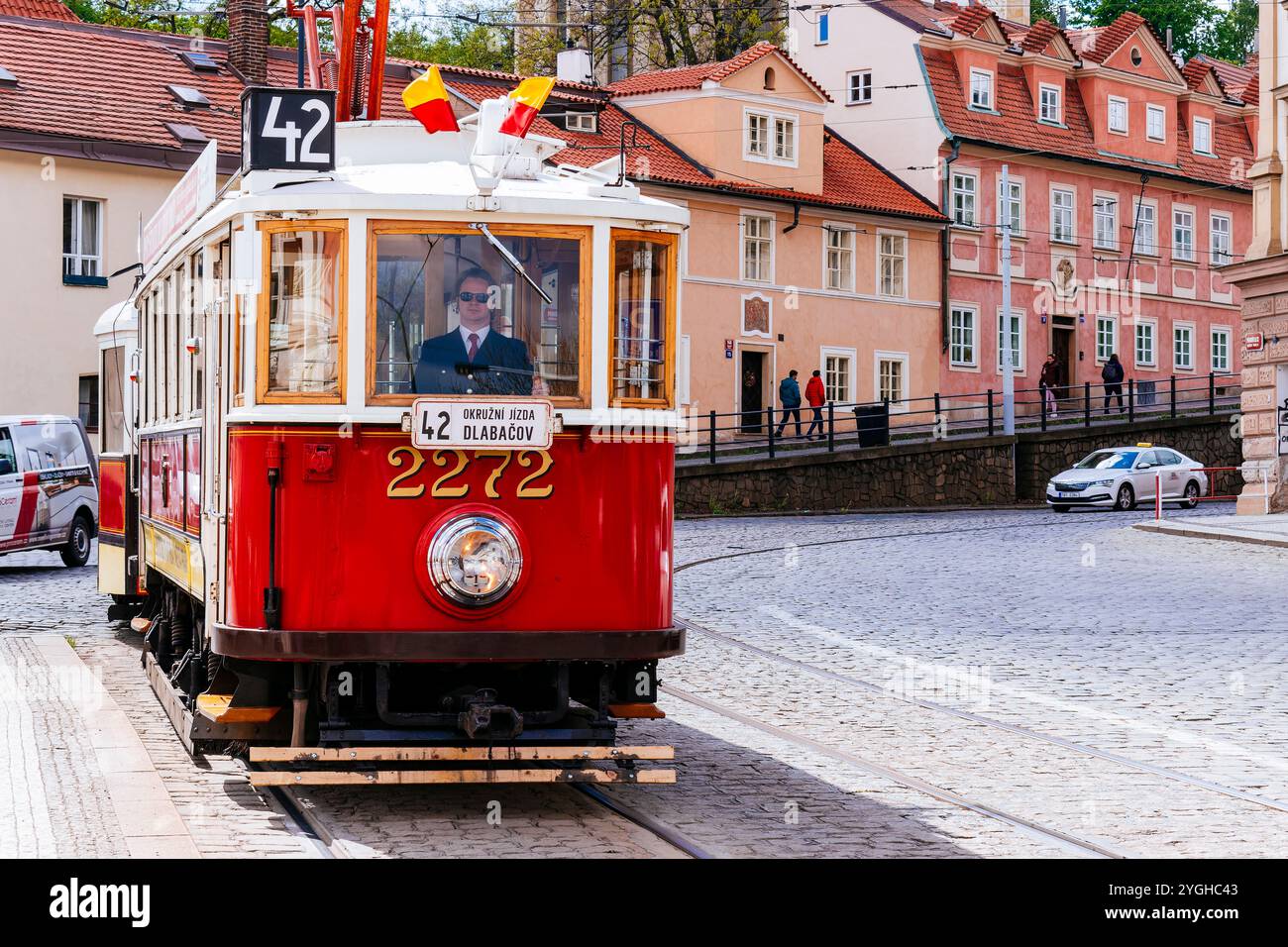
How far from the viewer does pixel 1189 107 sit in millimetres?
59000

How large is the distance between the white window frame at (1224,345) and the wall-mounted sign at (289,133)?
175ft

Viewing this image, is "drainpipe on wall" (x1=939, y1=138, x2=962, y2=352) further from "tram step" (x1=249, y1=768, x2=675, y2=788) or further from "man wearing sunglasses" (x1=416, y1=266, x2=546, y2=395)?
"tram step" (x1=249, y1=768, x2=675, y2=788)

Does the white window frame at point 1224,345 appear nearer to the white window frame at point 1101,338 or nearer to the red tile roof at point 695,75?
the white window frame at point 1101,338

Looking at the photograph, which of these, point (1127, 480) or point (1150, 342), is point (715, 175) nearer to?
point (1127, 480)

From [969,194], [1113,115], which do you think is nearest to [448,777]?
[969,194]

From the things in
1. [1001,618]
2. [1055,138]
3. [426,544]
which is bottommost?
[1001,618]

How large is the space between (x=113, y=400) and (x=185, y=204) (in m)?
4.95

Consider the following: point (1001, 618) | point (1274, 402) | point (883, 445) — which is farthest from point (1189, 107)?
point (1001, 618)

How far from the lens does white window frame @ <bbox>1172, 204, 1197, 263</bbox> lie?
57812mm

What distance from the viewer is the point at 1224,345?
60.3m

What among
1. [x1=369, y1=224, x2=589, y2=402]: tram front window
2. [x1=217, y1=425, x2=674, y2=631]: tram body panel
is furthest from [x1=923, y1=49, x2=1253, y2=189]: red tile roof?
[x1=217, y1=425, x2=674, y2=631]: tram body panel

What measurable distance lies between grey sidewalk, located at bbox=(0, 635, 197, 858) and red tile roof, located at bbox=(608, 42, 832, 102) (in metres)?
34.6
